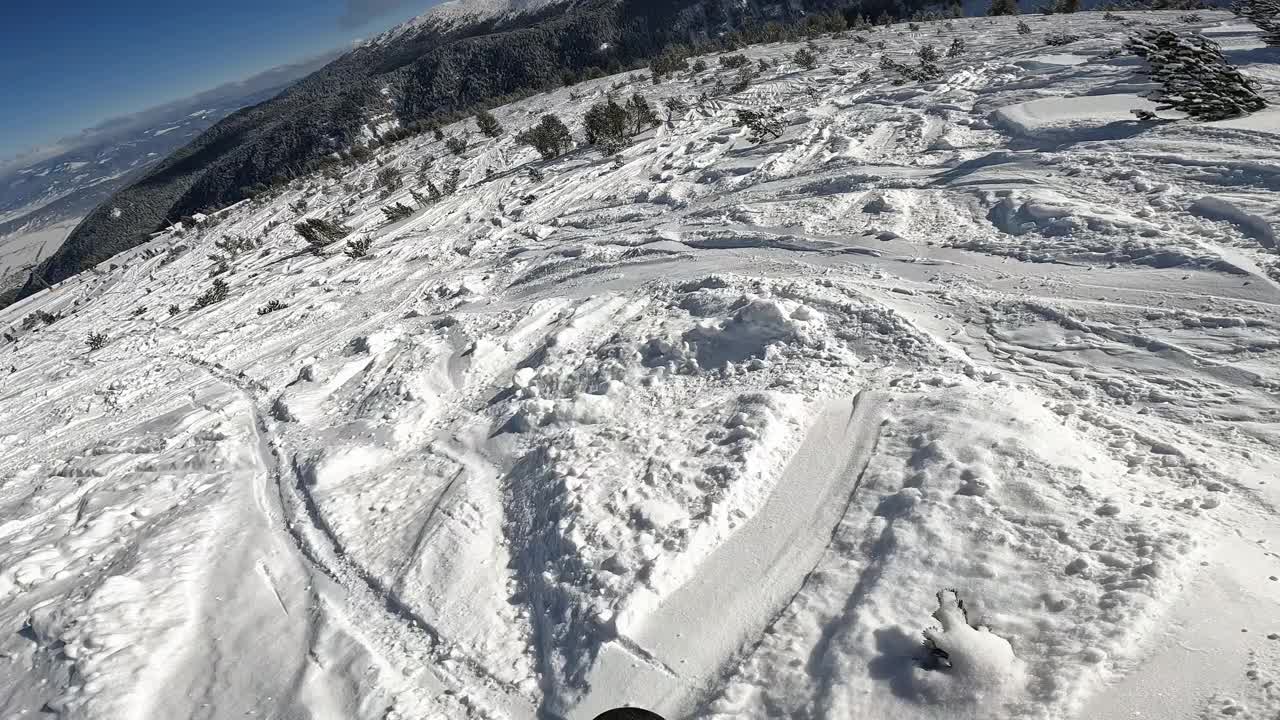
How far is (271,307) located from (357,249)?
2313mm

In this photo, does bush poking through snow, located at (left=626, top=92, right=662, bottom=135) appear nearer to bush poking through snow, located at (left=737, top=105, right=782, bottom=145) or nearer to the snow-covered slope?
bush poking through snow, located at (left=737, top=105, right=782, bottom=145)

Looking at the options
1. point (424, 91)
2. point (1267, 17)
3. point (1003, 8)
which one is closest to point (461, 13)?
point (424, 91)

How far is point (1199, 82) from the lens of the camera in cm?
715

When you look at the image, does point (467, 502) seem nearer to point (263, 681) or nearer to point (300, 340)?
point (263, 681)

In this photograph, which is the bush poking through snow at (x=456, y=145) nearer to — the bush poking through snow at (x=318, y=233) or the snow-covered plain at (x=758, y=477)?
the bush poking through snow at (x=318, y=233)

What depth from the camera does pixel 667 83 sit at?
21.3 m

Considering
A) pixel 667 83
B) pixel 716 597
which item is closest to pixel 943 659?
pixel 716 597

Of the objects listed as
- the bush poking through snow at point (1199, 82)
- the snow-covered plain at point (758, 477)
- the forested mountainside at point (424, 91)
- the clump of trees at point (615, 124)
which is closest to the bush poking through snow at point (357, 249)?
the snow-covered plain at point (758, 477)

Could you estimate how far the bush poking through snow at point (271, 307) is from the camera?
35.2 feet

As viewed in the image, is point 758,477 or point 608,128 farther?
point 608,128

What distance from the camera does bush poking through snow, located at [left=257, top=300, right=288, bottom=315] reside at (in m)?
10.7

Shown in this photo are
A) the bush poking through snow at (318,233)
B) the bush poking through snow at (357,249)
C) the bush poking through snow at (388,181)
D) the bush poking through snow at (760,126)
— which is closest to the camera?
the bush poking through snow at (760,126)

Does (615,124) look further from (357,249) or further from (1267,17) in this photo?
(1267,17)

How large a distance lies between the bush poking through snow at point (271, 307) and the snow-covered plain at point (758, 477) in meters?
2.32
